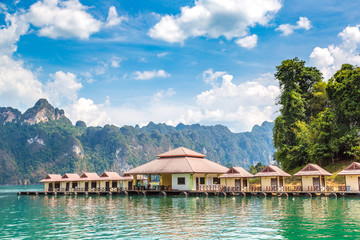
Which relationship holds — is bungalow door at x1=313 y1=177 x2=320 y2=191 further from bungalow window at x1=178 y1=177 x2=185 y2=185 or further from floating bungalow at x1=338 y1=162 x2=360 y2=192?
bungalow window at x1=178 y1=177 x2=185 y2=185

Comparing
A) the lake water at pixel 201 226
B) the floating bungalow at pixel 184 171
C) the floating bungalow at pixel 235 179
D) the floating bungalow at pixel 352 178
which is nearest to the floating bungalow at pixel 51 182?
the floating bungalow at pixel 184 171

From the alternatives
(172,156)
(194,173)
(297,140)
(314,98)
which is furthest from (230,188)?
(314,98)

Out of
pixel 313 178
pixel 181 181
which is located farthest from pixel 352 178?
pixel 181 181

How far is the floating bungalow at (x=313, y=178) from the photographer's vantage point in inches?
1420

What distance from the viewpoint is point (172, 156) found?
49094 millimetres

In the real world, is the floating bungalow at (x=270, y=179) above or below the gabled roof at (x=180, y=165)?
below

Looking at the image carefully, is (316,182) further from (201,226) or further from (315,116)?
(201,226)

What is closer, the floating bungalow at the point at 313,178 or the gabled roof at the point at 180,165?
the floating bungalow at the point at 313,178

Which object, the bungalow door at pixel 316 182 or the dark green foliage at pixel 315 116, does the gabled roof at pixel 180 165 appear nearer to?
the dark green foliage at pixel 315 116

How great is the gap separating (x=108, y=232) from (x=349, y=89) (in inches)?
1463

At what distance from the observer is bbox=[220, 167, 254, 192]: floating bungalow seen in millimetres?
40219

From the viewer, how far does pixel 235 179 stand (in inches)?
1620

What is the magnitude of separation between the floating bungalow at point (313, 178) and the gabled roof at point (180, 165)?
38.6 feet

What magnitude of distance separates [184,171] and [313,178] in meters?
14.6
